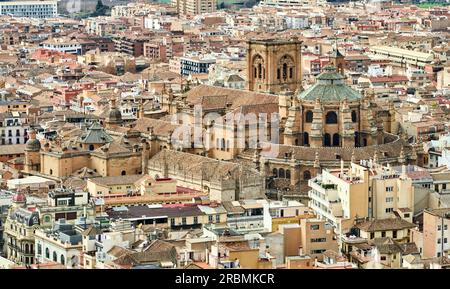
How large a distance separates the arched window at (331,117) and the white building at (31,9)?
7326cm

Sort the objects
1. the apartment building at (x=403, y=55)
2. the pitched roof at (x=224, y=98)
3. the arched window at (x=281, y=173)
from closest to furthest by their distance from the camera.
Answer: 1. the arched window at (x=281, y=173)
2. the pitched roof at (x=224, y=98)
3. the apartment building at (x=403, y=55)

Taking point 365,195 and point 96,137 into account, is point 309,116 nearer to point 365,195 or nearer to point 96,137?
point 96,137

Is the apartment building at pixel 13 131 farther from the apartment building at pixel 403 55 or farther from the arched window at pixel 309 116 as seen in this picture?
the apartment building at pixel 403 55

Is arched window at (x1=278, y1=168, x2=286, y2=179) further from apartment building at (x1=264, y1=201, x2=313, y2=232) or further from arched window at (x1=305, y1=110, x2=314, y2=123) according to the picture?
apartment building at (x1=264, y1=201, x2=313, y2=232)

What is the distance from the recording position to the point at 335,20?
86.9 metres

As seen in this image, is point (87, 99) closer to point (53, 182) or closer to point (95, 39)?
point (53, 182)

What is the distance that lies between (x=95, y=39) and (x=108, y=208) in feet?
164

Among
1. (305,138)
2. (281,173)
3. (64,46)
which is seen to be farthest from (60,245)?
(64,46)

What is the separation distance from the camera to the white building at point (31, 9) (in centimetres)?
9894

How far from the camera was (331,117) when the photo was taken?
1115 inches

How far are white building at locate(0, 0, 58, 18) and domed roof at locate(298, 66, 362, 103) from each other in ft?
238

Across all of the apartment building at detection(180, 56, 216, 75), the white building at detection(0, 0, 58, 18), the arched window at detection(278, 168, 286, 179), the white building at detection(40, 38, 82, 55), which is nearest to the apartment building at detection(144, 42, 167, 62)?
the white building at detection(40, 38, 82, 55)

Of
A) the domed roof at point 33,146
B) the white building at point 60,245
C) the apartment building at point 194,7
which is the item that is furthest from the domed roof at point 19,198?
the apartment building at point 194,7
